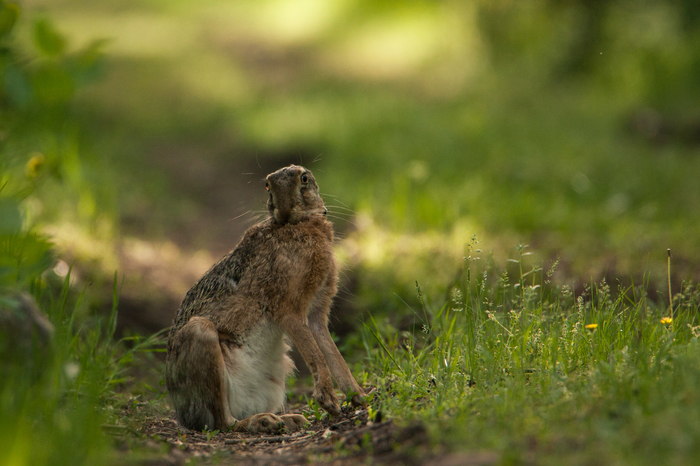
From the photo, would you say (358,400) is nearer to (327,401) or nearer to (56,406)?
(327,401)

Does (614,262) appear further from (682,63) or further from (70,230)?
(682,63)

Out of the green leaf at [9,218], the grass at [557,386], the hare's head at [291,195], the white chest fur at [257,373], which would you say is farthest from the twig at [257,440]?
the green leaf at [9,218]

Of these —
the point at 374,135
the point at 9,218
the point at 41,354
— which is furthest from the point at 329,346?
the point at 374,135

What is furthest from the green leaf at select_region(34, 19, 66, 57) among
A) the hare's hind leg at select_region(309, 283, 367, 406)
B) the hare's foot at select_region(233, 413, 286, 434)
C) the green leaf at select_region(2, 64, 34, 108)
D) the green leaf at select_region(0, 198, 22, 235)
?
the hare's foot at select_region(233, 413, 286, 434)

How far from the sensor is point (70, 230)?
616 cm

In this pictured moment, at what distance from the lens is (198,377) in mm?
3398

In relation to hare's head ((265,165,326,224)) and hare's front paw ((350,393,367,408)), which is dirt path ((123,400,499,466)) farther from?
hare's head ((265,165,326,224))

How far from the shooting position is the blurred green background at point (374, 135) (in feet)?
18.1

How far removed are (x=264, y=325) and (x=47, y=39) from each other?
69.8 inches

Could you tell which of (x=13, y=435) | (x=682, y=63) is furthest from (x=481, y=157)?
(x=13, y=435)

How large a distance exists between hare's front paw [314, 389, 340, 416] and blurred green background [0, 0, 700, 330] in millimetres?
1350

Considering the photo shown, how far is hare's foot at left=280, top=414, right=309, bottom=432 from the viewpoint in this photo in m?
3.52

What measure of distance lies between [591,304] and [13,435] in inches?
105

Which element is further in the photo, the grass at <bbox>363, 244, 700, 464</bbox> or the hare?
the hare
